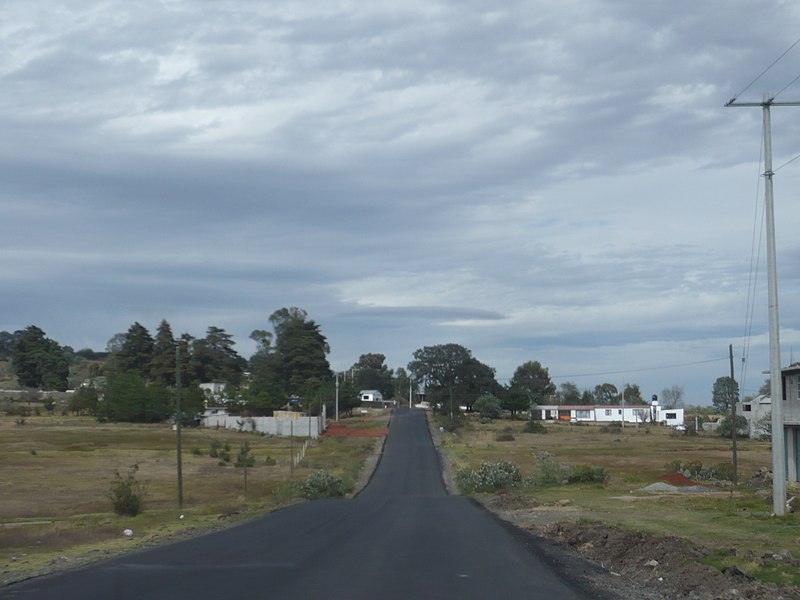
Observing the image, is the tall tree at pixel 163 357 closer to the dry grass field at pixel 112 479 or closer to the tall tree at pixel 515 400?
the dry grass field at pixel 112 479

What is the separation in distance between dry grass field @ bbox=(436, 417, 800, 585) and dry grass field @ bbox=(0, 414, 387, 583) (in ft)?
38.3

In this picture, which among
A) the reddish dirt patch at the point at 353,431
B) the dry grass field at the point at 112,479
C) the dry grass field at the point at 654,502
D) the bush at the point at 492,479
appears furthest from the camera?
the reddish dirt patch at the point at 353,431

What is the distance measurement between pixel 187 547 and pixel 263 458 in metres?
65.0

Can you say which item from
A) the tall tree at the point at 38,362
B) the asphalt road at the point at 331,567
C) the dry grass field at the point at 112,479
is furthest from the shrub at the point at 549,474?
the tall tree at the point at 38,362

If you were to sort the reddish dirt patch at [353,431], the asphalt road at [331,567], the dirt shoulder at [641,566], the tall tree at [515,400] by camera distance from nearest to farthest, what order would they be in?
1. the asphalt road at [331,567]
2. the dirt shoulder at [641,566]
3. the reddish dirt patch at [353,431]
4. the tall tree at [515,400]

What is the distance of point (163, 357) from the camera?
6097 inches

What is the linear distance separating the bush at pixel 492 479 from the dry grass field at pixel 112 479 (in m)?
9.61

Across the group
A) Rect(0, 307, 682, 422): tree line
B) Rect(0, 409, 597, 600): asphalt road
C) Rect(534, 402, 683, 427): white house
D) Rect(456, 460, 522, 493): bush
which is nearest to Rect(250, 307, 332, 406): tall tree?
Rect(0, 307, 682, 422): tree line

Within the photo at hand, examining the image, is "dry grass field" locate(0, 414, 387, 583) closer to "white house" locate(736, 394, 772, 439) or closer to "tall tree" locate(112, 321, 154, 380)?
"tall tree" locate(112, 321, 154, 380)

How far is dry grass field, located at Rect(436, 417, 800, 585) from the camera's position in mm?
22016

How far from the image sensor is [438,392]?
174 meters

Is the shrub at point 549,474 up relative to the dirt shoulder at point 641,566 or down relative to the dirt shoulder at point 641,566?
down

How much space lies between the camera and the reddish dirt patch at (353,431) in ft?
378

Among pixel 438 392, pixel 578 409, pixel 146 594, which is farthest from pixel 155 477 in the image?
pixel 578 409
